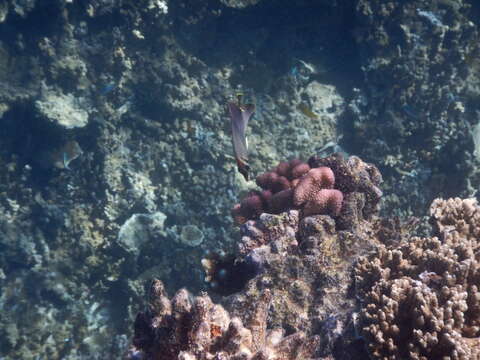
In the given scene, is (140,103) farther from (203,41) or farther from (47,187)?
(47,187)

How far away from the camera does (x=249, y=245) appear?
3.93m

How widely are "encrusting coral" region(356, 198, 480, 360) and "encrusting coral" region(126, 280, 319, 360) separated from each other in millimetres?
552

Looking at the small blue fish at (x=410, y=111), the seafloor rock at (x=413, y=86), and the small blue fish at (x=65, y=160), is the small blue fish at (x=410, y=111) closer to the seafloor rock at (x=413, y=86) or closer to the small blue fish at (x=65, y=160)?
the seafloor rock at (x=413, y=86)

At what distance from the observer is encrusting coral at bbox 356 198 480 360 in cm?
241

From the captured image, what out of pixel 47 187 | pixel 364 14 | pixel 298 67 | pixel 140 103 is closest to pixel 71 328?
pixel 47 187

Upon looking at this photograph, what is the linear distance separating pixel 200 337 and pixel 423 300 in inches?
61.9

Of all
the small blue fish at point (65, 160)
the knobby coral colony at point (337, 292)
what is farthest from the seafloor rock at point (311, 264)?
the small blue fish at point (65, 160)

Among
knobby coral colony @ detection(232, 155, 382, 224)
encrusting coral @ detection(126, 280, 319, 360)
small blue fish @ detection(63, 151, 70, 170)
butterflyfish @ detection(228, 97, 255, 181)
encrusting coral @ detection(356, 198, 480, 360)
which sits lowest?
small blue fish @ detection(63, 151, 70, 170)

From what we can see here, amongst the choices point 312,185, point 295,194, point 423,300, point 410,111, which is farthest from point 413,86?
point 423,300

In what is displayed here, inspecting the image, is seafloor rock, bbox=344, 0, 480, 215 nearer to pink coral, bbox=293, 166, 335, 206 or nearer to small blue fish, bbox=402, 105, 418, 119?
small blue fish, bbox=402, 105, 418, 119

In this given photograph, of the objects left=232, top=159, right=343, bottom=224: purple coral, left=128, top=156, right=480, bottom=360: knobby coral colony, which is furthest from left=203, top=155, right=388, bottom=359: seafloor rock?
left=232, top=159, right=343, bottom=224: purple coral

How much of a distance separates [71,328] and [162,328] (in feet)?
18.9

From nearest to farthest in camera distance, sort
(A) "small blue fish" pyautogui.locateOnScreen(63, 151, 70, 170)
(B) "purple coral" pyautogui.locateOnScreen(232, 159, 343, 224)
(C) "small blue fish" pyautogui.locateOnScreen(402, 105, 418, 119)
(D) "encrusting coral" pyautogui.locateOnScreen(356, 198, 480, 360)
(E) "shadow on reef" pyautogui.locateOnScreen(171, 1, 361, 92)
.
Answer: (D) "encrusting coral" pyautogui.locateOnScreen(356, 198, 480, 360) < (B) "purple coral" pyautogui.locateOnScreen(232, 159, 343, 224) < (C) "small blue fish" pyautogui.locateOnScreen(402, 105, 418, 119) < (A) "small blue fish" pyautogui.locateOnScreen(63, 151, 70, 170) < (E) "shadow on reef" pyautogui.locateOnScreen(171, 1, 361, 92)

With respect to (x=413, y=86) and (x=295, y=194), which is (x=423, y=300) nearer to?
(x=295, y=194)
